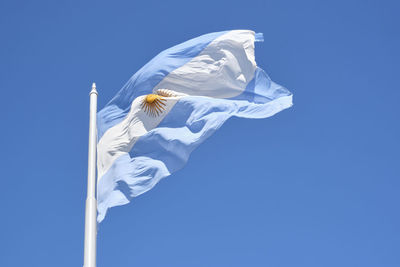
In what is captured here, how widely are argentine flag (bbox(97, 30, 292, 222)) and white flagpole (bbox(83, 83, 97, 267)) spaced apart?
108cm

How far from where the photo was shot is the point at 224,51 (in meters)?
18.8

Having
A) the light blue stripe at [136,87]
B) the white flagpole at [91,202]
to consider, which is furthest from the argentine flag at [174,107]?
the white flagpole at [91,202]

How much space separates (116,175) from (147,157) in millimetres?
930

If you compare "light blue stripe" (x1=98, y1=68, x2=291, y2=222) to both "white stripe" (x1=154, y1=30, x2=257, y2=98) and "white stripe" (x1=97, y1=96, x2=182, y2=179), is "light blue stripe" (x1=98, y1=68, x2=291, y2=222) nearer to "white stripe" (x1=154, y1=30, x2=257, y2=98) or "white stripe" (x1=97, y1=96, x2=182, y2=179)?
"white stripe" (x1=97, y1=96, x2=182, y2=179)

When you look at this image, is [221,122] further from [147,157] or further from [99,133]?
[99,133]

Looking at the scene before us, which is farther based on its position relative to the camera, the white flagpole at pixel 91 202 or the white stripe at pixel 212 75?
the white stripe at pixel 212 75

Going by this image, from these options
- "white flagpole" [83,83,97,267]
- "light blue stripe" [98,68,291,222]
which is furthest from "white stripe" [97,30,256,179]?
"white flagpole" [83,83,97,267]

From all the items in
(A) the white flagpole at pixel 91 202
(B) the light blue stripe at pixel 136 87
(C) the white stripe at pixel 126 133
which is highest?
(B) the light blue stripe at pixel 136 87

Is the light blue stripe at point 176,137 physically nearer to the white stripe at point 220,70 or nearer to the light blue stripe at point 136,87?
the white stripe at point 220,70

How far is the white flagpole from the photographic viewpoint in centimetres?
1416

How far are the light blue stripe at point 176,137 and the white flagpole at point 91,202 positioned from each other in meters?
1.11

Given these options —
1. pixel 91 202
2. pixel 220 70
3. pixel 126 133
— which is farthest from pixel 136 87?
pixel 91 202

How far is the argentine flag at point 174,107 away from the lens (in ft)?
55.6

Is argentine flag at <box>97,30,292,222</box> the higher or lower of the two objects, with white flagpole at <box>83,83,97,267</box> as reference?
higher
